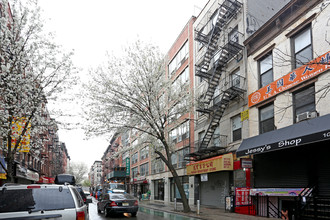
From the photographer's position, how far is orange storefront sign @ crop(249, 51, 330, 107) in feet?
42.0

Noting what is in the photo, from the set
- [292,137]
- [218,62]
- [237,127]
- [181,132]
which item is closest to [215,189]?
[237,127]

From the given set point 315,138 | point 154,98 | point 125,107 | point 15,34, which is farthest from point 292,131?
point 15,34

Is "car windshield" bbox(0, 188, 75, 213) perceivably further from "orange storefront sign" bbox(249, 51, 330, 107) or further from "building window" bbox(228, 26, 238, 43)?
"building window" bbox(228, 26, 238, 43)

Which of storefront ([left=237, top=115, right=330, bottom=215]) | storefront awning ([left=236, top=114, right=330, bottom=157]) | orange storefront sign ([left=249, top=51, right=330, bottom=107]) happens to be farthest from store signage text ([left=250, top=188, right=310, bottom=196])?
orange storefront sign ([left=249, top=51, right=330, bottom=107])

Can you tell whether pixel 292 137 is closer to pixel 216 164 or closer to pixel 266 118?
pixel 266 118

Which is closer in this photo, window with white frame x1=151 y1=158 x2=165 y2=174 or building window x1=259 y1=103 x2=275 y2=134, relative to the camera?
building window x1=259 y1=103 x2=275 y2=134

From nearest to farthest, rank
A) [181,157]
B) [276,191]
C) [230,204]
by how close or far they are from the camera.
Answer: [276,191], [230,204], [181,157]

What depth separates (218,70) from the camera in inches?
872

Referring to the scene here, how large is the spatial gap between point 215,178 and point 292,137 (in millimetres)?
10747

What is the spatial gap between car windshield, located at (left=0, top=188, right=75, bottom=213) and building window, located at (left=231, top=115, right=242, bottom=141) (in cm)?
1538

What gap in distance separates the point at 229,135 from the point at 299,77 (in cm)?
733

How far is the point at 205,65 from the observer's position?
77.3 ft

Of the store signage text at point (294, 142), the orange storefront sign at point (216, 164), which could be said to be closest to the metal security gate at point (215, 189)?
the orange storefront sign at point (216, 164)

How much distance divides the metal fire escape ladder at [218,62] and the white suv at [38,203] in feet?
49.2
